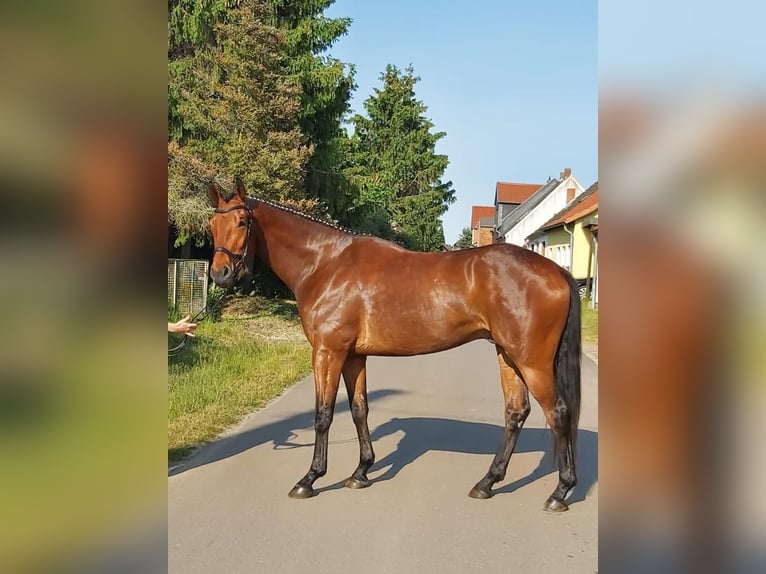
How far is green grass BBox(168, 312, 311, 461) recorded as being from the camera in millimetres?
5367

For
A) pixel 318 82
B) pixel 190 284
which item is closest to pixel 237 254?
pixel 190 284

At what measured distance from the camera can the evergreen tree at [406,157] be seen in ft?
132

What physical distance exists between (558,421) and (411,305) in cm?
124

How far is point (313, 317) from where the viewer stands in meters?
4.12

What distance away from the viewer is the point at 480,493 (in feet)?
13.0

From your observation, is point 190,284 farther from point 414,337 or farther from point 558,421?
point 558,421

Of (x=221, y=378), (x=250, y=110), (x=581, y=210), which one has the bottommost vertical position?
(x=221, y=378)

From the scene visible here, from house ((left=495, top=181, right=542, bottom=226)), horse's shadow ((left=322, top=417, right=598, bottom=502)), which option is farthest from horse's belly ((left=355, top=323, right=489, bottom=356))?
house ((left=495, top=181, right=542, bottom=226))

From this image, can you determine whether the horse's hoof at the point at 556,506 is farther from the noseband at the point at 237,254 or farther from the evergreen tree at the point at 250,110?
the evergreen tree at the point at 250,110
